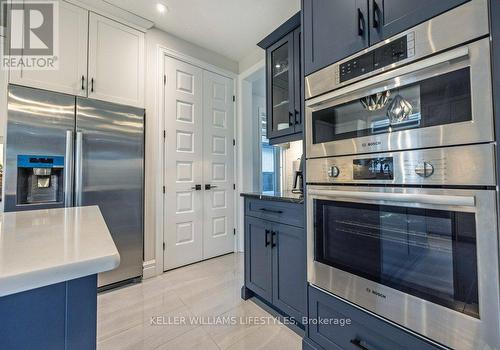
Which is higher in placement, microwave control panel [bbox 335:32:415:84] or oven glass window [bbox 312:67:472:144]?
microwave control panel [bbox 335:32:415:84]

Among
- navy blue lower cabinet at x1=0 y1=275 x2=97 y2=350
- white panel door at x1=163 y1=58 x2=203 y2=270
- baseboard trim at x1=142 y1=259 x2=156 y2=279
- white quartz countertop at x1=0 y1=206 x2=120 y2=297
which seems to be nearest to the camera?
white quartz countertop at x1=0 y1=206 x2=120 y2=297

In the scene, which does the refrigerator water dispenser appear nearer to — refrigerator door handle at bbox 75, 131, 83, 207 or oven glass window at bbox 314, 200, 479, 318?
refrigerator door handle at bbox 75, 131, 83, 207

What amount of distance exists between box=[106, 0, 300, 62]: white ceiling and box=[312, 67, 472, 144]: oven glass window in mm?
1706

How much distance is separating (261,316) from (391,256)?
1.20 meters

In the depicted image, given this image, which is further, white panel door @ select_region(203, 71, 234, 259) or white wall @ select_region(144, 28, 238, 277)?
white panel door @ select_region(203, 71, 234, 259)

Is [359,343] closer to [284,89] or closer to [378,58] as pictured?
[378,58]

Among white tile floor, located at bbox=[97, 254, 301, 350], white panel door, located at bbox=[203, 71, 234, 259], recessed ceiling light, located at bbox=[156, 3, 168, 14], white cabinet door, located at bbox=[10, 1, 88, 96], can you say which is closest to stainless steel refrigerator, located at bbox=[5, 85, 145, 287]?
white cabinet door, located at bbox=[10, 1, 88, 96]

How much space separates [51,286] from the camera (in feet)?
1.82

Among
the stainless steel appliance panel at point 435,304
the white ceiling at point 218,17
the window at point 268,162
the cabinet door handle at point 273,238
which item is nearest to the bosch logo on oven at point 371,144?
the stainless steel appliance panel at point 435,304

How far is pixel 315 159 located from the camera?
1.28 m

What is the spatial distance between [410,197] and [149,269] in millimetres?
2507

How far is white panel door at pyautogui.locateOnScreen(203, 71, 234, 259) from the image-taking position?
3.03 metres

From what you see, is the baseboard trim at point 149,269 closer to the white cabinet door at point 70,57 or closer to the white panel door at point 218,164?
the white panel door at point 218,164

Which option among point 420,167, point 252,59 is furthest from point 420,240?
point 252,59
